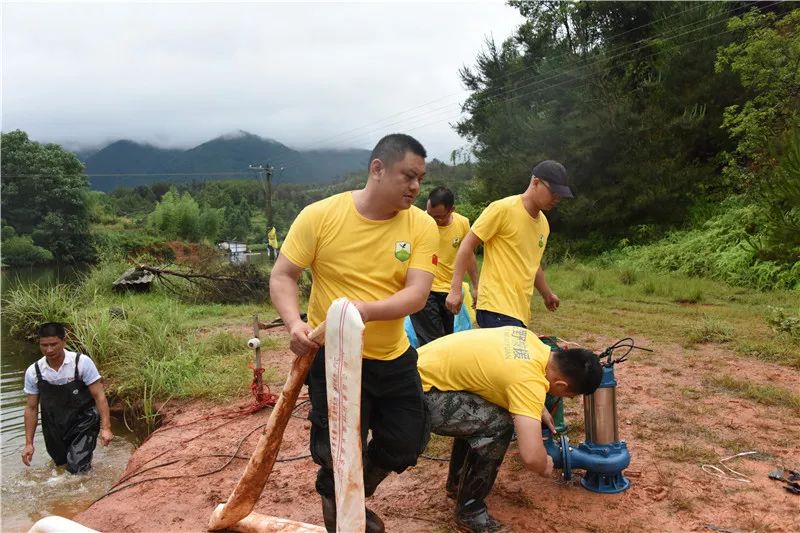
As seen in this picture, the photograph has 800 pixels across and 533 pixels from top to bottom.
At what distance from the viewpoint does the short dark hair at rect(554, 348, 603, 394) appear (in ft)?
9.62

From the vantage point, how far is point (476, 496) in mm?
3049

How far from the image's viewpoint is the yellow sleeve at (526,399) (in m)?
2.78

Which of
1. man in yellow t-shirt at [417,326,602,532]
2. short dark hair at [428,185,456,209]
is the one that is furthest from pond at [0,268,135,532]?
short dark hair at [428,185,456,209]

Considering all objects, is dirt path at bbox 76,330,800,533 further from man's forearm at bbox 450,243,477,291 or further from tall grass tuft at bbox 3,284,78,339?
tall grass tuft at bbox 3,284,78,339

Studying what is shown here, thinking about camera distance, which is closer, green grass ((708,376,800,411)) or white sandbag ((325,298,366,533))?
white sandbag ((325,298,366,533))

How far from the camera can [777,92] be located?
14211mm

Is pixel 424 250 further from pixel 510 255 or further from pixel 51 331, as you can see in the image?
pixel 51 331

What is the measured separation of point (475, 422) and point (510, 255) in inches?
54.6

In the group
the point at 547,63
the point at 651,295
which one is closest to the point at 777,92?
the point at 651,295

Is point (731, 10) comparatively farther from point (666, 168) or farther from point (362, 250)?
point (362, 250)

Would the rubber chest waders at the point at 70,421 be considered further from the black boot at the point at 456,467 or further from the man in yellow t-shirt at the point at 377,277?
the black boot at the point at 456,467

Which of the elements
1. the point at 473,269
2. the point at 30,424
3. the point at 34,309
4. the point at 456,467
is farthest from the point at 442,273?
the point at 34,309

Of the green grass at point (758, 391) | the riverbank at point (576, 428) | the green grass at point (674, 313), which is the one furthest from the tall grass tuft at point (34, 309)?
the green grass at point (758, 391)

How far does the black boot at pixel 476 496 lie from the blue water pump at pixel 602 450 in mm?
552
